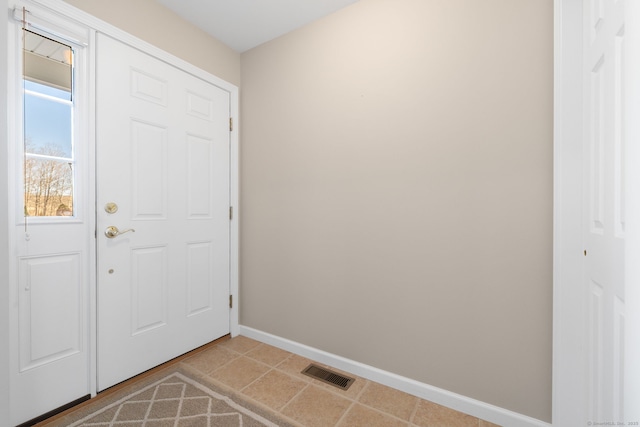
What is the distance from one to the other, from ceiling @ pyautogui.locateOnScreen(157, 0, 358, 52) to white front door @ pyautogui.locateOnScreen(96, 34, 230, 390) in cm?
43

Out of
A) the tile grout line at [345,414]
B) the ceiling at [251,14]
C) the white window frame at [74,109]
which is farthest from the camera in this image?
the ceiling at [251,14]

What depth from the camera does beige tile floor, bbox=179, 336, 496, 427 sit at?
1.54 meters

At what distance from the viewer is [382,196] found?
186 cm

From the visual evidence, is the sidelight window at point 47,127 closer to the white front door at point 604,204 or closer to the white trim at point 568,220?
the white front door at point 604,204

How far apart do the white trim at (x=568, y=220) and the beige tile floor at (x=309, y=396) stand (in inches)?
18.4

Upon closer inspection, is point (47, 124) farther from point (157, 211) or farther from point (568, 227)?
point (568, 227)

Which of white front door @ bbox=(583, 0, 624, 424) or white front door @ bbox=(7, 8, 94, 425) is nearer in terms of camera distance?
white front door @ bbox=(583, 0, 624, 424)

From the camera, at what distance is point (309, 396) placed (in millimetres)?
1733

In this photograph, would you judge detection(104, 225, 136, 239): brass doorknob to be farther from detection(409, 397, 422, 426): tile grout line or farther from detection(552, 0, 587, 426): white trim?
detection(552, 0, 587, 426): white trim

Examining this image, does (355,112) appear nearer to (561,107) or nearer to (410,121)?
(410,121)

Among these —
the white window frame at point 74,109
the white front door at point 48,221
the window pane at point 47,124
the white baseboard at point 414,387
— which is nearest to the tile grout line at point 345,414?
the white baseboard at point 414,387

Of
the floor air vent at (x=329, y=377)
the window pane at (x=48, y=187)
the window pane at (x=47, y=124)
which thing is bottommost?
the floor air vent at (x=329, y=377)

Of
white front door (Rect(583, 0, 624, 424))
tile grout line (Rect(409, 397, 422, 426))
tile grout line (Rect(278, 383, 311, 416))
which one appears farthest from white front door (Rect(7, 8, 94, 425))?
white front door (Rect(583, 0, 624, 424))

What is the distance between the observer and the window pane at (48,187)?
1.47 m
